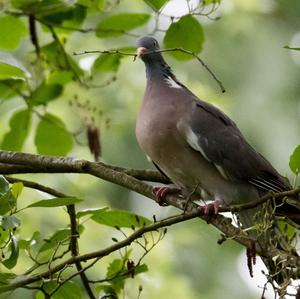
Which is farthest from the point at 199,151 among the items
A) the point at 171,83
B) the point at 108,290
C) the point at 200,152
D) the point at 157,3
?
the point at 108,290

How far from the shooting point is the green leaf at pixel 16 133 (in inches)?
126

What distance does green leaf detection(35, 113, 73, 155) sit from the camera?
3.19 meters

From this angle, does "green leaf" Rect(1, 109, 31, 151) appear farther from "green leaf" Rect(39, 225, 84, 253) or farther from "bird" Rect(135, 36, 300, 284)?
"green leaf" Rect(39, 225, 84, 253)

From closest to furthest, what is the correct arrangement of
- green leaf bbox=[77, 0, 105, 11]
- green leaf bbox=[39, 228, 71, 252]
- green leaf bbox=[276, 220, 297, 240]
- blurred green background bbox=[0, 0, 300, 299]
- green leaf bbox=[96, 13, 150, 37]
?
green leaf bbox=[39, 228, 71, 252] < green leaf bbox=[276, 220, 297, 240] < green leaf bbox=[77, 0, 105, 11] < green leaf bbox=[96, 13, 150, 37] < blurred green background bbox=[0, 0, 300, 299]

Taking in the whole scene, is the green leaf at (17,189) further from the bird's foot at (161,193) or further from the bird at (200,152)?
the bird at (200,152)

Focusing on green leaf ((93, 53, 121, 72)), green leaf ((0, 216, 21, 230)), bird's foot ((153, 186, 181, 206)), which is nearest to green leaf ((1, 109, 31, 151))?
green leaf ((93, 53, 121, 72))

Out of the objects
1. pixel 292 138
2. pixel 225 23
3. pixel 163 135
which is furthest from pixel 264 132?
pixel 163 135

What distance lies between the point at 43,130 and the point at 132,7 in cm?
290

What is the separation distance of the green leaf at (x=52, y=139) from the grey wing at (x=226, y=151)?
443 millimetres

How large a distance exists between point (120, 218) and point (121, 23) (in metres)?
0.93

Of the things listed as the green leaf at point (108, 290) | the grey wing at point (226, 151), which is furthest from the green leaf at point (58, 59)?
the green leaf at point (108, 290)

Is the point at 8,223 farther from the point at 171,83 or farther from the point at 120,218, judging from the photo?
the point at 171,83

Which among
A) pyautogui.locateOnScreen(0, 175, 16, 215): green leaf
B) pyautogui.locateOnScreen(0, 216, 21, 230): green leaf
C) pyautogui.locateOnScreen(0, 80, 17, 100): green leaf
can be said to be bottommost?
pyautogui.locateOnScreen(0, 80, 17, 100): green leaf

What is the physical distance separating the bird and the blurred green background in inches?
52.0
